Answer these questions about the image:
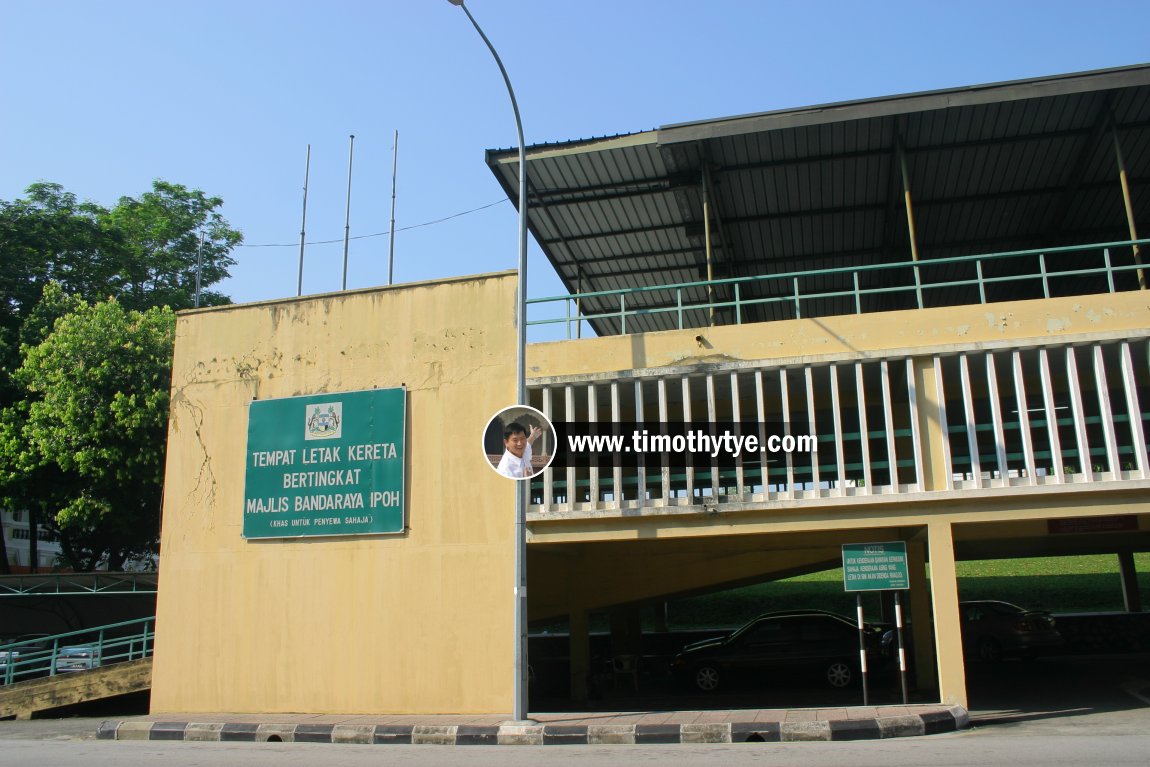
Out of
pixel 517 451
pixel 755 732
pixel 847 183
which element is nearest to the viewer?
pixel 755 732

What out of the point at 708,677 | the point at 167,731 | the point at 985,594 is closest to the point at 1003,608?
the point at 708,677

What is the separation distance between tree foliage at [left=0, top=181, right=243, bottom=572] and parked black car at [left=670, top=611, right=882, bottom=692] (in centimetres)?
1531

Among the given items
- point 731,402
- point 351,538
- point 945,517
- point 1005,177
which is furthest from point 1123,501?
point 351,538

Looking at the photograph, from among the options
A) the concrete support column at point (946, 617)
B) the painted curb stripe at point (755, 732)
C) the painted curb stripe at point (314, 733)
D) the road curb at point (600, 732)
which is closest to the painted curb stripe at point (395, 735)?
the road curb at point (600, 732)

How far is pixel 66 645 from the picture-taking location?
80.0 ft

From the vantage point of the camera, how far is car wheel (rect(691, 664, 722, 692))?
52.9 feet

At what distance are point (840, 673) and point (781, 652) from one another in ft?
3.45

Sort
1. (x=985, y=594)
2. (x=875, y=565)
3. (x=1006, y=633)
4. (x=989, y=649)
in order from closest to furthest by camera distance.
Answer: (x=875, y=565), (x=1006, y=633), (x=989, y=649), (x=985, y=594)

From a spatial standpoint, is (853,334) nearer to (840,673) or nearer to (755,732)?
(755,732)

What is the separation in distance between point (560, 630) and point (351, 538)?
16508mm

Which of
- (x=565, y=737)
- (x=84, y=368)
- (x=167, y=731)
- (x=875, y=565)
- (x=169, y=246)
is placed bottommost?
(x=167, y=731)

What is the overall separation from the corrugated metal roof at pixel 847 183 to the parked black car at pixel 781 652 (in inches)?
308

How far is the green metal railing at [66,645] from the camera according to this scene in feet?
55.4

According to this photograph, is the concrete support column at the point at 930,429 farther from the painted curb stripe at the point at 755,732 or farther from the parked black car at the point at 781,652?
the parked black car at the point at 781,652
